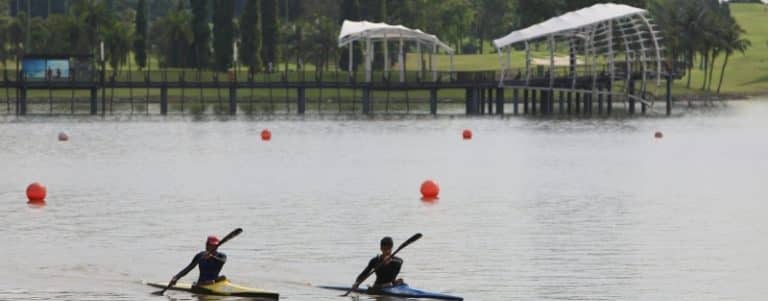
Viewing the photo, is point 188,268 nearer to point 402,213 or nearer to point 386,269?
point 386,269

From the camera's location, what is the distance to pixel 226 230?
6600 cm

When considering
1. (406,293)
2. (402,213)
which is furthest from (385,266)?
(402,213)

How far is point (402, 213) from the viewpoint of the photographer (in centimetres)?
7212

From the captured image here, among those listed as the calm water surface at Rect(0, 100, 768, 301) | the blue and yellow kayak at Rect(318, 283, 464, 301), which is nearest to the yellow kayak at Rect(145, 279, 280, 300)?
the calm water surface at Rect(0, 100, 768, 301)

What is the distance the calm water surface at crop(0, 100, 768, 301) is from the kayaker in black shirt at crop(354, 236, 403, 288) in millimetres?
1816

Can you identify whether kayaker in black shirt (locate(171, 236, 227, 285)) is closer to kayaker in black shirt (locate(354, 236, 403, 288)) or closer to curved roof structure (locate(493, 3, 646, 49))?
kayaker in black shirt (locate(354, 236, 403, 288))

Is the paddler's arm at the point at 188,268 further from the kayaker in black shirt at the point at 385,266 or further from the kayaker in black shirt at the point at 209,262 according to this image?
the kayaker in black shirt at the point at 385,266

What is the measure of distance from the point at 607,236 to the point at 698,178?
28661mm

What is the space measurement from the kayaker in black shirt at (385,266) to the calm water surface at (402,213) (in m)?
1.82

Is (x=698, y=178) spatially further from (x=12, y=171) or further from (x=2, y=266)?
(x=2, y=266)

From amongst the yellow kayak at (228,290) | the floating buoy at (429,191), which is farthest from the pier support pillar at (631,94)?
the yellow kayak at (228,290)

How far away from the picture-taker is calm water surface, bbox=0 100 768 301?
52.8 metres

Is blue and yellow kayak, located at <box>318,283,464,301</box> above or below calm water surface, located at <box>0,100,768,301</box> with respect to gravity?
above

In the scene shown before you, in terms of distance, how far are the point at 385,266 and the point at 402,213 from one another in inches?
985
